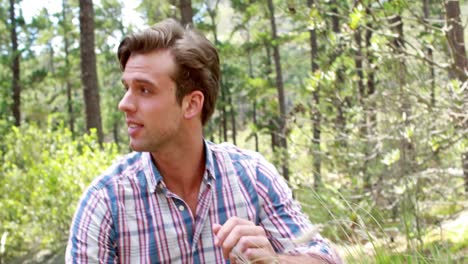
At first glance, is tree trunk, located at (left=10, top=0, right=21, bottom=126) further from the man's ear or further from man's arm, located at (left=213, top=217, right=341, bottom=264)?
man's arm, located at (left=213, top=217, right=341, bottom=264)

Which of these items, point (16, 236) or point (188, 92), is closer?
point (188, 92)

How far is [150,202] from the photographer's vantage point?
1.76 meters

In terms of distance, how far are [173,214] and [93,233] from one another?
0.85ft

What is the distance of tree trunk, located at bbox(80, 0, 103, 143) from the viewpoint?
9398 mm

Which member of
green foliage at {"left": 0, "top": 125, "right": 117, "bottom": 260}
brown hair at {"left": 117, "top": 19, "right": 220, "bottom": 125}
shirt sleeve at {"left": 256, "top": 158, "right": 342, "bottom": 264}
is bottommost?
green foliage at {"left": 0, "top": 125, "right": 117, "bottom": 260}

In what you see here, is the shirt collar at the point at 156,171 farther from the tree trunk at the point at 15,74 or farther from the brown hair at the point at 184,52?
the tree trunk at the point at 15,74

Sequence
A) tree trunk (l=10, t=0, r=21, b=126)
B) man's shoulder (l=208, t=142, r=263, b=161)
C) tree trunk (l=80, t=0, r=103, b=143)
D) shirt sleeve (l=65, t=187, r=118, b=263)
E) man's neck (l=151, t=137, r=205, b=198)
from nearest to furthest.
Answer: shirt sleeve (l=65, t=187, r=118, b=263)
man's neck (l=151, t=137, r=205, b=198)
man's shoulder (l=208, t=142, r=263, b=161)
tree trunk (l=80, t=0, r=103, b=143)
tree trunk (l=10, t=0, r=21, b=126)

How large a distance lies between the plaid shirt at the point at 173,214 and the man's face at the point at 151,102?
0.11 metres

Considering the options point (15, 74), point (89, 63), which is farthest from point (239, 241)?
point (15, 74)

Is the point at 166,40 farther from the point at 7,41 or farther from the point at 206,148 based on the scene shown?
the point at 7,41

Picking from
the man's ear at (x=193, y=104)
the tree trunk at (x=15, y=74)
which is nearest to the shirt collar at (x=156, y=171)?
the man's ear at (x=193, y=104)

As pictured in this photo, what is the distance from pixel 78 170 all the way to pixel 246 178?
18.8 feet

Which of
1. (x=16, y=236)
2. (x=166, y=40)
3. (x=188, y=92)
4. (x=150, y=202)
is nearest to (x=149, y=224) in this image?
(x=150, y=202)

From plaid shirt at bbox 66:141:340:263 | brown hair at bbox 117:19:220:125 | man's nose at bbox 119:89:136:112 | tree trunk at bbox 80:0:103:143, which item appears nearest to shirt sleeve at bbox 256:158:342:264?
plaid shirt at bbox 66:141:340:263
